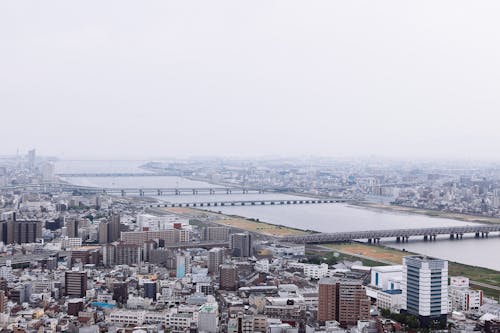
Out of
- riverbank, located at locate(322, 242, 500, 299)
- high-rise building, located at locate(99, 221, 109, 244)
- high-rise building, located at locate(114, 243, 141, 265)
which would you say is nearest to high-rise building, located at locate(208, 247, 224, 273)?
high-rise building, located at locate(114, 243, 141, 265)

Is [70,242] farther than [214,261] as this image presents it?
Yes

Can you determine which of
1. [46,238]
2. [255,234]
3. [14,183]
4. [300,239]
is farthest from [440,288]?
[14,183]

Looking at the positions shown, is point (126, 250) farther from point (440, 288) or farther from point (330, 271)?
point (440, 288)

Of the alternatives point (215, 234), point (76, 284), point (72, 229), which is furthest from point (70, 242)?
point (76, 284)

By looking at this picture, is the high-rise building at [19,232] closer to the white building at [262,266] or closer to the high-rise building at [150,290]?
the white building at [262,266]

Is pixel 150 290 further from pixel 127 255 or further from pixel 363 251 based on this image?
pixel 363 251

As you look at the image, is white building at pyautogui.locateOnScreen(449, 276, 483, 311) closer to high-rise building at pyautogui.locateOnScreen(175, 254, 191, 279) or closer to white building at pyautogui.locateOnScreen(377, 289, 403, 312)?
white building at pyautogui.locateOnScreen(377, 289, 403, 312)
